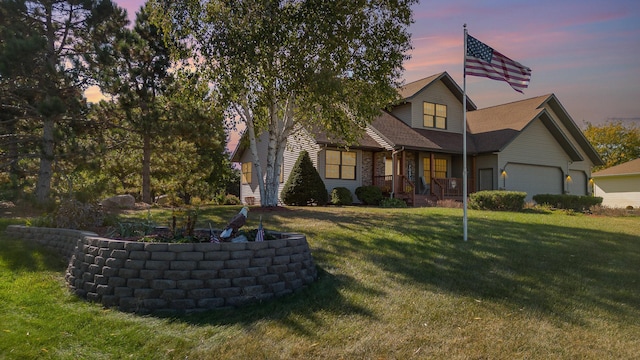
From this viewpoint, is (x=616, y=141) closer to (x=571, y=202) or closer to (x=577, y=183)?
(x=577, y=183)

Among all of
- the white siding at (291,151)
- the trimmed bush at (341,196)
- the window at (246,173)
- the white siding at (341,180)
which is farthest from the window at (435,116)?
the window at (246,173)

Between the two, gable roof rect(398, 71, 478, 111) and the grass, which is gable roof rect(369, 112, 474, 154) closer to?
gable roof rect(398, 71, 478, 111)

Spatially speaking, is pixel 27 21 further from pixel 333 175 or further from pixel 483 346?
pixel 483 346

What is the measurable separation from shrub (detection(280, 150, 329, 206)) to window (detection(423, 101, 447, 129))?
7.95 meters

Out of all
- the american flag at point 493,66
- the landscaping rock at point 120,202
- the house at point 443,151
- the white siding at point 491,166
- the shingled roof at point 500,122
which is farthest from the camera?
the shingled roof at point 500,122

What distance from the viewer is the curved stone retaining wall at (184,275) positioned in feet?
17.6

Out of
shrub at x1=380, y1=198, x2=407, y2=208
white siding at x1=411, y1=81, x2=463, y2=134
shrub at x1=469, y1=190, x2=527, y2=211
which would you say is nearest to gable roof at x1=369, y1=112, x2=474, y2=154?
white siding at x1=411, y1=81, x2=463, y2=134

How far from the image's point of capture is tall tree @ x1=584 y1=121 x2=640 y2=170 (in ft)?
139

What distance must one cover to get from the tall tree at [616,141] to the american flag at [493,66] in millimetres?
39824

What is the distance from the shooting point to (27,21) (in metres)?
14.7

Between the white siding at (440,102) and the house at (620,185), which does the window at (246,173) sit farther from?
the house at (620,185)

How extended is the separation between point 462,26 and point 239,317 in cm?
743

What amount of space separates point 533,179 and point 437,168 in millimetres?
5750

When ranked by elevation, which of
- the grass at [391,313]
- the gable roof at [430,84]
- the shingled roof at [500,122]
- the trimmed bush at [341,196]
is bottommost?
the grass at [391,313]
